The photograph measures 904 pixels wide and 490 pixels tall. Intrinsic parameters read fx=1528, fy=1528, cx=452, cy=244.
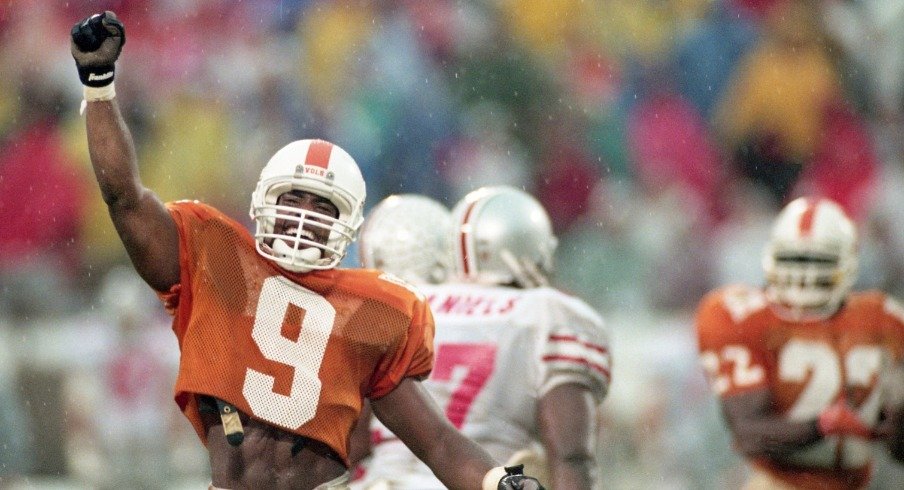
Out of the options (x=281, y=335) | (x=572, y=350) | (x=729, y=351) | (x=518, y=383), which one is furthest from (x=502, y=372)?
(x=729, y=351)

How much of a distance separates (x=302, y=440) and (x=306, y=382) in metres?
0.12

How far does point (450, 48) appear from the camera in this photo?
8.26 metres

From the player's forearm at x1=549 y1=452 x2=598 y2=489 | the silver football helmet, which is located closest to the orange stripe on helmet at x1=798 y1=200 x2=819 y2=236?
the silver football helmet

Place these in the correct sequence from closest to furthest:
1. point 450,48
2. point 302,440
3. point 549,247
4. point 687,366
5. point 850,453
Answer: point 302,440 → point 549,247 → point 850,453 → point 687,366 → point 450,48

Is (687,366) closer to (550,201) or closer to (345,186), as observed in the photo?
(550,201)

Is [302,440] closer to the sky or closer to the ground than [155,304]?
closer to the ground

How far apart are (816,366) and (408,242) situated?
1767mm

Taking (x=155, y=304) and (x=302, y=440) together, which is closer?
(x=302, y=440)

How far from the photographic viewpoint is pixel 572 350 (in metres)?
4.12

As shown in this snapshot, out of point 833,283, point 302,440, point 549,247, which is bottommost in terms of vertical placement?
point 302,440

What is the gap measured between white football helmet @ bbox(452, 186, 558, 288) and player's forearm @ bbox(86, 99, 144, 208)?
1.71 meters

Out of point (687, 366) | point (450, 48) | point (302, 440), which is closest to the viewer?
point (302, 440)

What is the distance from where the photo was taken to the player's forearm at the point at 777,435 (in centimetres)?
562

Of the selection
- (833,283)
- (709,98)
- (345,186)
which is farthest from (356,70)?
(345,186)
